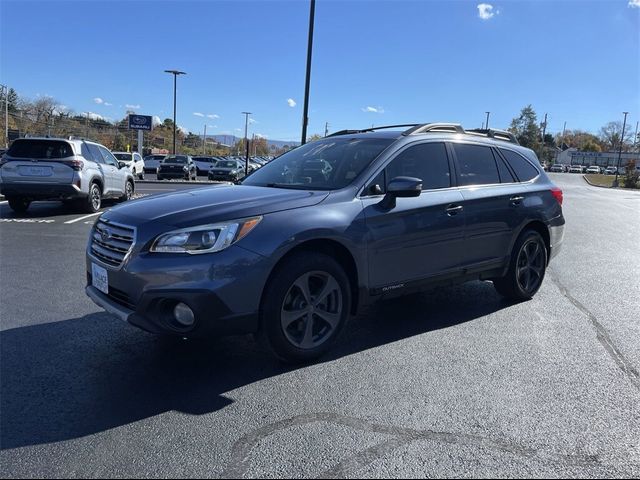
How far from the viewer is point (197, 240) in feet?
11.1

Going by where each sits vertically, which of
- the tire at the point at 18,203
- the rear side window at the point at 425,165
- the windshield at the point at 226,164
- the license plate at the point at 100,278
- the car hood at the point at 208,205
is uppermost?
the windshield at the point at 226,164

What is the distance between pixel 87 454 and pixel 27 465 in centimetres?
A: 27

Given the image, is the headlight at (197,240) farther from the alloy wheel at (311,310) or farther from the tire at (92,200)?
the tire at (92,200)

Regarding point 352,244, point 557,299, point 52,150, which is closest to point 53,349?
point 352,244

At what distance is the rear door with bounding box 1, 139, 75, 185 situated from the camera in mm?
11062

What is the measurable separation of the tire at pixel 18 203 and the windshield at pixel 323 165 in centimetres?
901

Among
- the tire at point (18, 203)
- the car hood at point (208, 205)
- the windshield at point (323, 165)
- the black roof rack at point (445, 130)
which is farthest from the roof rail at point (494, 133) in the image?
the tire at point (18, 203)

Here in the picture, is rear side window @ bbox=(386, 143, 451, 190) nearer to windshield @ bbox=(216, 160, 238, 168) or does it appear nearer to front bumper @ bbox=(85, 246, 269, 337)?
front bumper @ bbox=(85, 246, 269, 337)

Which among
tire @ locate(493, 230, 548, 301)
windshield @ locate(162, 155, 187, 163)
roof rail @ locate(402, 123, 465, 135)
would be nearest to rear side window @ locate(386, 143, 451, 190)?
roof rail @ locate(402, 123, 465, 135)

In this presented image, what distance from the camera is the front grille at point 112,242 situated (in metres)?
3.54

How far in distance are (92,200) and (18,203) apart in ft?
5.28

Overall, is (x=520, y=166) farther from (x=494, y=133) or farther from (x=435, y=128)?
(x=435, y=128)

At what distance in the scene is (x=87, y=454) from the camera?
2.65 metres

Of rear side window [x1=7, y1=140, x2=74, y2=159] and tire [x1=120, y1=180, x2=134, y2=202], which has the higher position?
rear side window [x1=7, y1=140, x2=74, y2=159]
